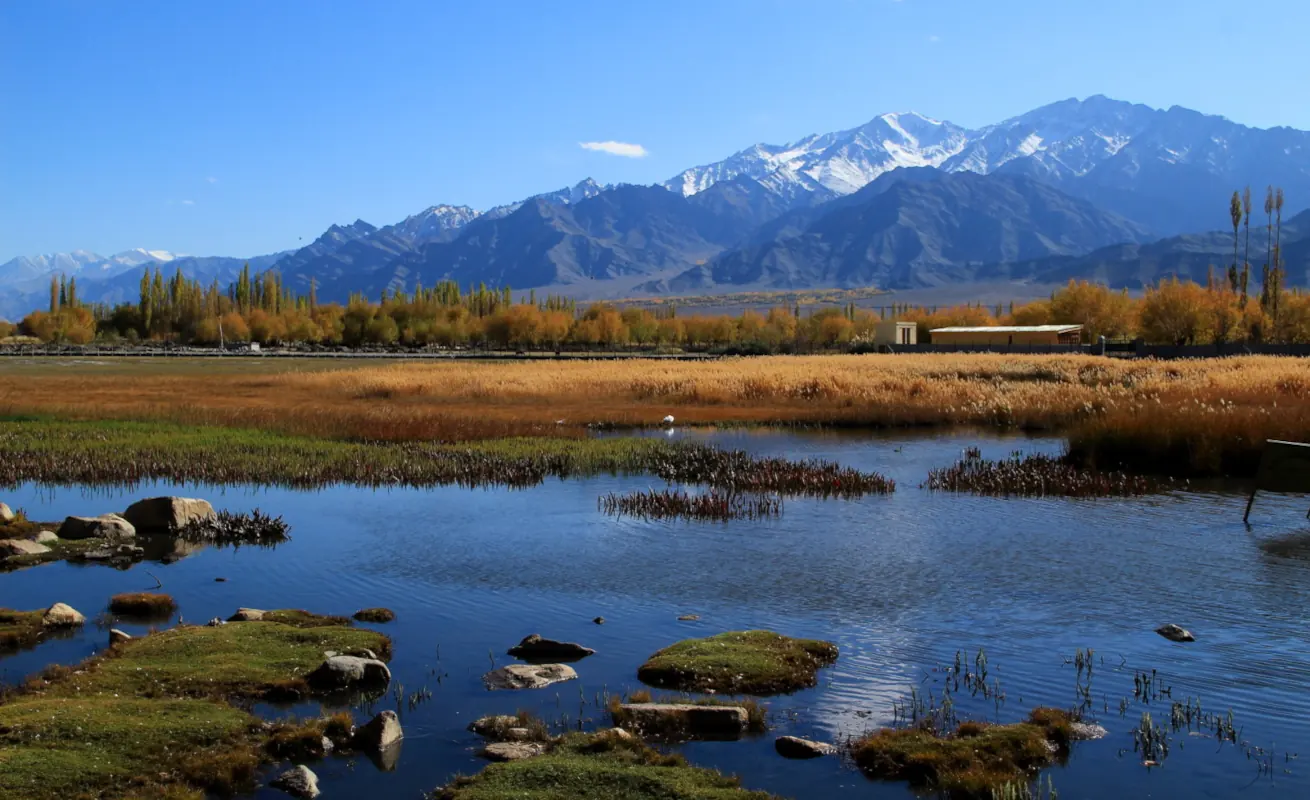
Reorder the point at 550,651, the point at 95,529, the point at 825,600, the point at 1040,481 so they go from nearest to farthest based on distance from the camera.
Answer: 1. the point at 550,651
2. the point at 825,600
3. the point at 95,529
4. the point at 1040,481

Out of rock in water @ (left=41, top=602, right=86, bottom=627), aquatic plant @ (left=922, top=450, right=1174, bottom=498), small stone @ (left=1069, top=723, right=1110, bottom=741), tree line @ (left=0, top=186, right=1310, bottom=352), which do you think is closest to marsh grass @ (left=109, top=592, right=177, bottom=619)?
rock in water @ (left=41, top=602, right=86, bottom=627)

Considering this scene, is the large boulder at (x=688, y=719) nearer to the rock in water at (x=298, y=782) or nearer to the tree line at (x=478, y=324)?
the rock in water at (x=298, y=782)

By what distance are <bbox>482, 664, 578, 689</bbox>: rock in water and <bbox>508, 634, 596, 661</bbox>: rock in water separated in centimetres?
69

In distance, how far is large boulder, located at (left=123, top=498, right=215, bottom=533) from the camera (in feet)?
77.8

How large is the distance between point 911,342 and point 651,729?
12161 centimetres

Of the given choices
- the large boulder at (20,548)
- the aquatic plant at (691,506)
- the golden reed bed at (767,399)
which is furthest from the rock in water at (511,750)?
the golden reed bed at (767,399)

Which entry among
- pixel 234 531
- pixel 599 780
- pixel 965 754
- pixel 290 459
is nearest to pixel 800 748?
pixel 965 754

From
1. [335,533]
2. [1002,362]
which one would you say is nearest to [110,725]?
[335,533]

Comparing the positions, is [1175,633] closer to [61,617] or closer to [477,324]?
[61,617]

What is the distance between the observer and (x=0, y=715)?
11.6 m

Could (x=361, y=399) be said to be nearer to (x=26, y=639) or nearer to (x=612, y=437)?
(x=612, y=437)

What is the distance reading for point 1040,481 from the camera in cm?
2986

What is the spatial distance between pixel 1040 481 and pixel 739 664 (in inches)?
727

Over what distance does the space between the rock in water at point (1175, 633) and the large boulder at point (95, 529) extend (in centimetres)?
1875
